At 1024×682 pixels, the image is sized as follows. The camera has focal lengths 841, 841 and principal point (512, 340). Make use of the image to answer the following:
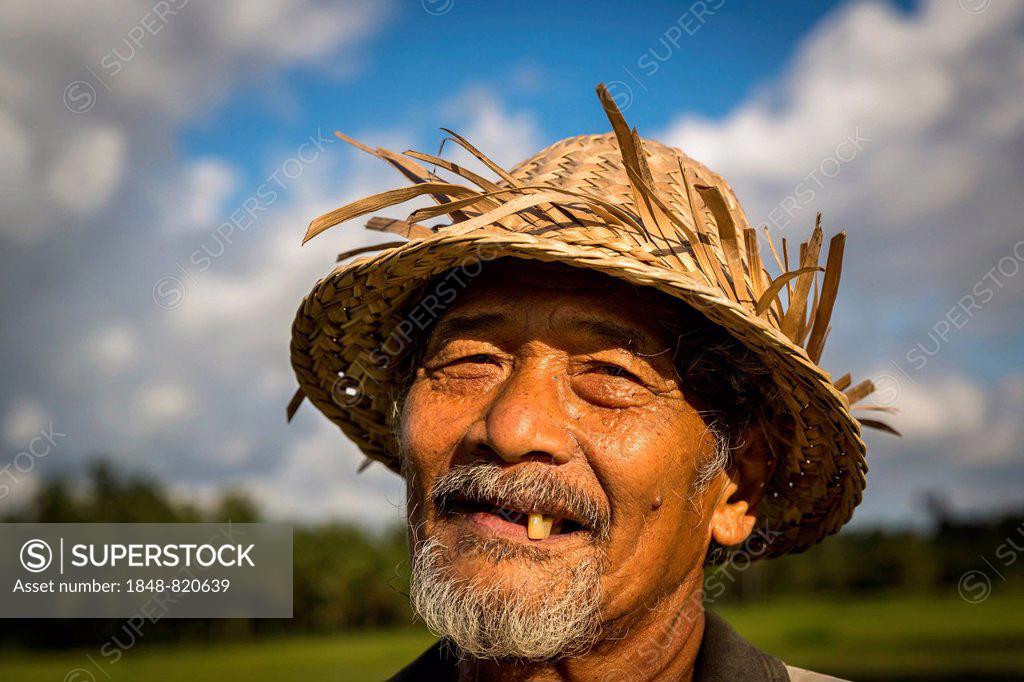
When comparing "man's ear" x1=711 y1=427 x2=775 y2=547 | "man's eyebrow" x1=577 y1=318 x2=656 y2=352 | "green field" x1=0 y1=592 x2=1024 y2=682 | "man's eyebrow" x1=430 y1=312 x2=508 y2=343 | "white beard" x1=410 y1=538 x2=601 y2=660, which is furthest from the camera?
"green field" x1=0 y1=592 x2=1024 y2=682

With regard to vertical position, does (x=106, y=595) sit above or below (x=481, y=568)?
above

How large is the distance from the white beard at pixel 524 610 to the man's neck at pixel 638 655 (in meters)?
0.17

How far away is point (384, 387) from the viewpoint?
3467mm

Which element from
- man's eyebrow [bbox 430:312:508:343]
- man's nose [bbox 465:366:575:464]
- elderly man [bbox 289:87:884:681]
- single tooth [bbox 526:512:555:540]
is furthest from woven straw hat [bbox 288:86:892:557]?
single tooth [bbox 526:512:555:540]

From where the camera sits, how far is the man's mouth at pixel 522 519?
2.45 metres

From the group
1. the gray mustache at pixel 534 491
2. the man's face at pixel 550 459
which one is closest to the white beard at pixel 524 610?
the man's face at pixel 550 459

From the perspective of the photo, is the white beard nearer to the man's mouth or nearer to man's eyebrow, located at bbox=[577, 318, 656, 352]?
the man's mouth

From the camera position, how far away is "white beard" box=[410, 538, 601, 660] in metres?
2.41

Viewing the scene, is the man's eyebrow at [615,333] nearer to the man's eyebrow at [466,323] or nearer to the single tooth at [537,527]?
the man's eyebrow at [466,323]

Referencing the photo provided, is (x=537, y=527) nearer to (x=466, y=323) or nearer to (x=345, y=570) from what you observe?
(x=466, y=323)

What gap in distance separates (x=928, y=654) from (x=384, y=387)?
51006 mm

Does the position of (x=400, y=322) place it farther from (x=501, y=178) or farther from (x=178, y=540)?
(x=178, y=540)

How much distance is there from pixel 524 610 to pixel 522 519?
0.26 meters

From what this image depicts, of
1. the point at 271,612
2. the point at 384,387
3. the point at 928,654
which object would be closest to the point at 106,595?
the point at 271,612
